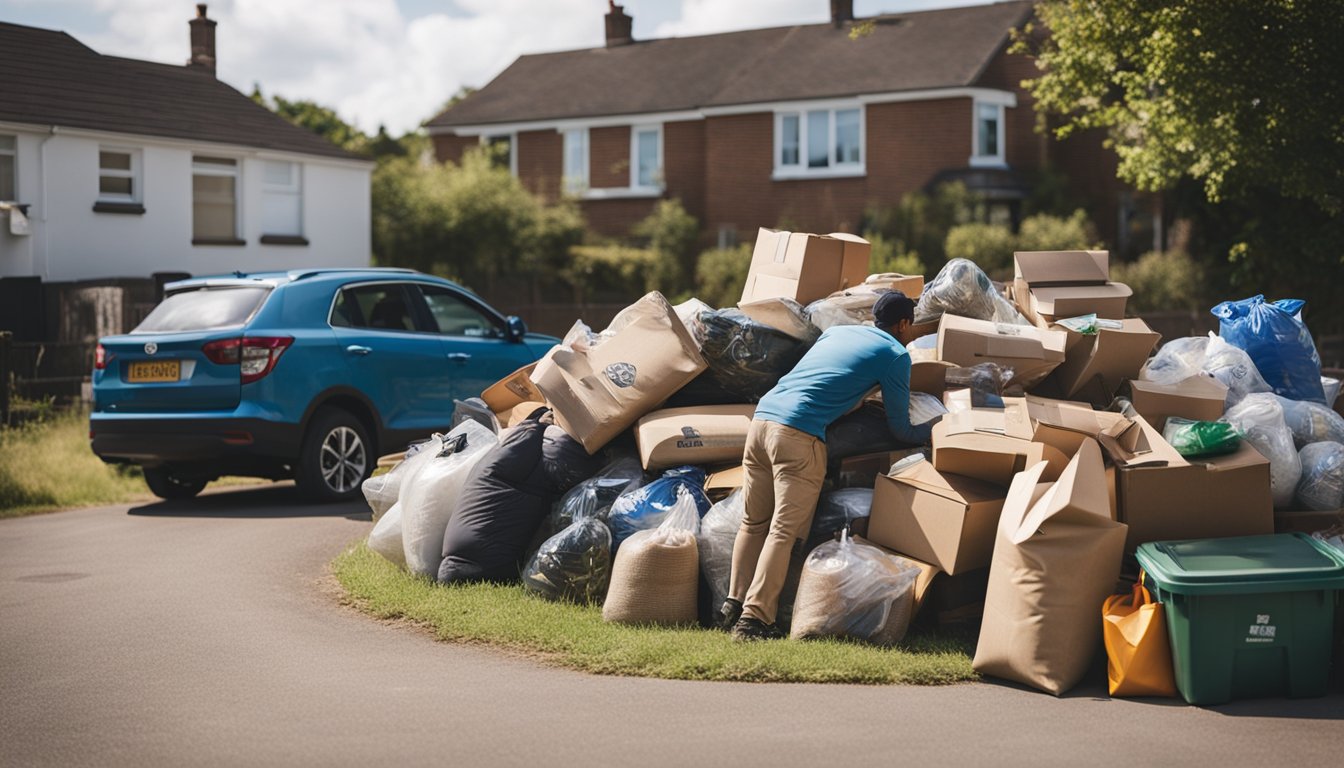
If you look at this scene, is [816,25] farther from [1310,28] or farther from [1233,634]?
[1233,634]

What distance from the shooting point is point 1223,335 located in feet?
29.3

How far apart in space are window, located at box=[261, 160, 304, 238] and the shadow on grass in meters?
15.8

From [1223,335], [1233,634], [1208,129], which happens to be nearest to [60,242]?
[1208,129]

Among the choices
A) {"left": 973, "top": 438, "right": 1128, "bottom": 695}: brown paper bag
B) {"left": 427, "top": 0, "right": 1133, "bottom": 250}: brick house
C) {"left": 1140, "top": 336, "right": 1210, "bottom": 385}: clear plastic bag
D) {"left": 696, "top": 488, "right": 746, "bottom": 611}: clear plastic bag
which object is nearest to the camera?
{"left": 973, "top": 438, "right": 1128, "bottom": 695}: brown paper bag

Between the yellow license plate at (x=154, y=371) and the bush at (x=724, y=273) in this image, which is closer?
the yellow license plate at (x=154, y=371)

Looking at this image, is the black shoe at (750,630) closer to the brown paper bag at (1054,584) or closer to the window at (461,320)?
the brown paper bag at (1054,584)

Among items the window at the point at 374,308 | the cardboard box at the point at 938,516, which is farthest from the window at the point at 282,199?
the cardboard box at the point at 938,516

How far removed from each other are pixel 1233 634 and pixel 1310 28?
41.3 feet

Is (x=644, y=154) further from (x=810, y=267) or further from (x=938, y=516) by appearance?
(x=938, y=516)

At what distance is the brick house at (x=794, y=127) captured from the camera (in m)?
33.5

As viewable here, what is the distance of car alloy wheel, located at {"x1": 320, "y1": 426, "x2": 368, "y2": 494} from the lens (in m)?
11.4

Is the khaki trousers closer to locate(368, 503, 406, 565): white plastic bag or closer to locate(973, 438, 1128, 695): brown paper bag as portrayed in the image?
locate(973, 438, 1128, 695): brown paper bag

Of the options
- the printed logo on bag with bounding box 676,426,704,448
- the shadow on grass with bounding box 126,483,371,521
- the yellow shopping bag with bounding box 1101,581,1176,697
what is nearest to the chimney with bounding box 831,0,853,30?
the shadow on grass with bounding box 126,483,371,521

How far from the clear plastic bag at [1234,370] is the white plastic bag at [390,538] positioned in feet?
16.0
